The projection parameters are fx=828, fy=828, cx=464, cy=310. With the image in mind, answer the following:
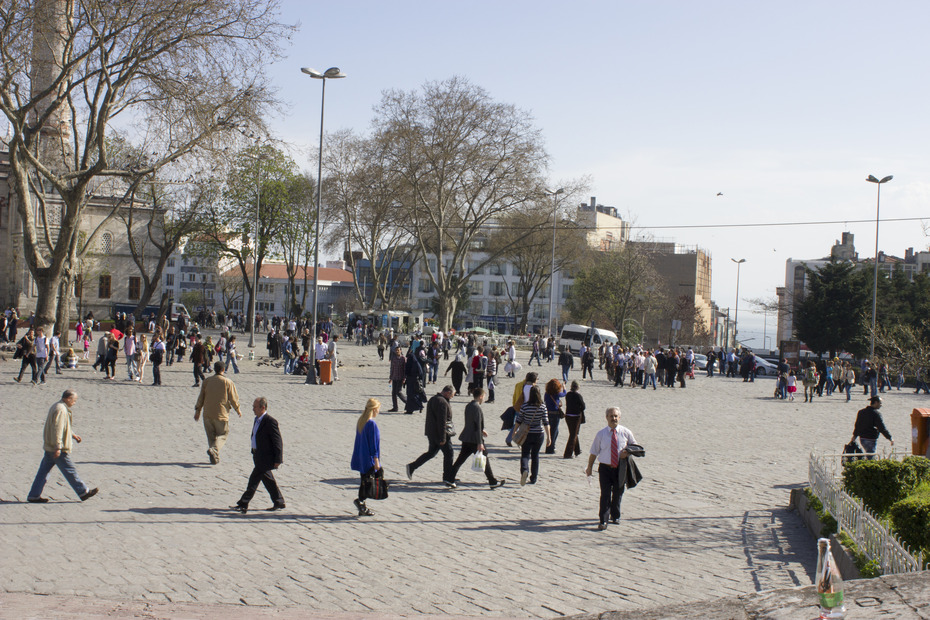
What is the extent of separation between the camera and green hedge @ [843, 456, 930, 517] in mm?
8312

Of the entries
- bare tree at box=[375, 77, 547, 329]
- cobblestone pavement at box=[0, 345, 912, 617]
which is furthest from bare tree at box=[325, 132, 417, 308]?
cobblestone pavement at box=[0, 345, 912, 617]

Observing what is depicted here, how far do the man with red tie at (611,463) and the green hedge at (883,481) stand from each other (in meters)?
2.35

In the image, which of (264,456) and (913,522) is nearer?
(913,522)

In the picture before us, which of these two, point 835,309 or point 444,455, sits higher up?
point 835,309

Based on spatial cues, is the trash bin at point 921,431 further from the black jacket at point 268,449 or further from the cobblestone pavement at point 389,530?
the black jacket at point 268,449

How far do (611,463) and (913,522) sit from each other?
3520mm

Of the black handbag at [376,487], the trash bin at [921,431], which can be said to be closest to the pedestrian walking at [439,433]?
the black handbag at [376,487]

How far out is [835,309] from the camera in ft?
185

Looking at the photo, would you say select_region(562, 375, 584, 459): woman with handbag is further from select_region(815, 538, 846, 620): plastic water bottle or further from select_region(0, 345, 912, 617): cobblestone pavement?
select_region(815, 538, 846, 620): plastic water bottle

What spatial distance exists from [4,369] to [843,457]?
24.7 meters

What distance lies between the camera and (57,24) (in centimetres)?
2634

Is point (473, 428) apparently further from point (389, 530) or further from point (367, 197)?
point (367, 197)

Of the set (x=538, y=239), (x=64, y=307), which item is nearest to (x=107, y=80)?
(x=64, y=307)

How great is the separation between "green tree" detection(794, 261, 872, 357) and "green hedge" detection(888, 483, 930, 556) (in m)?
53.1
